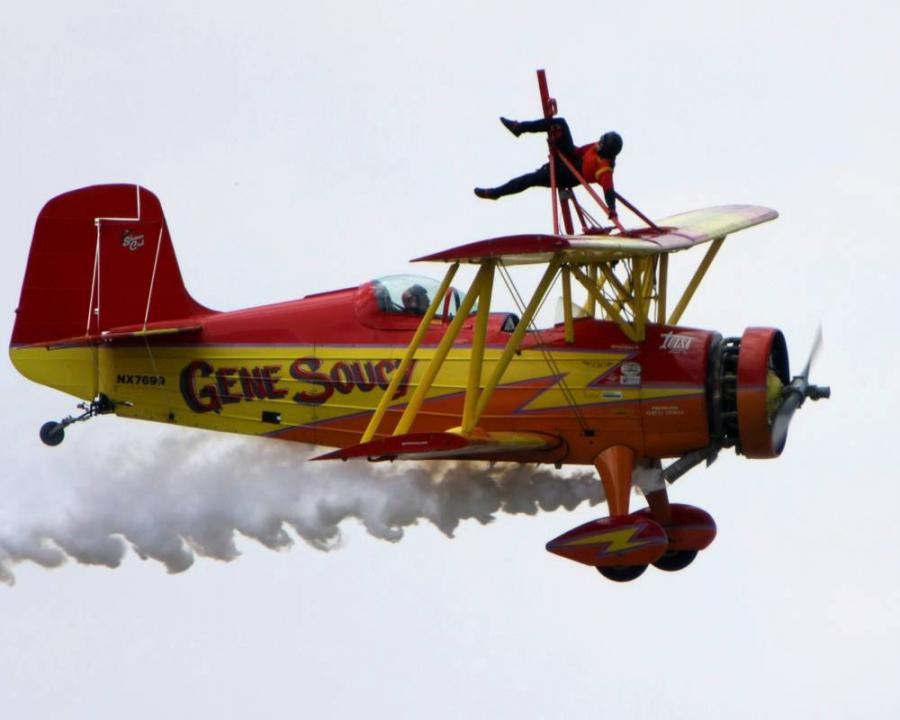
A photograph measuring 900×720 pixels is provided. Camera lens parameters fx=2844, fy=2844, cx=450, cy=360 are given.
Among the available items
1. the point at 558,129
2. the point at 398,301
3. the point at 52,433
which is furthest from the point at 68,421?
the point at 558,129

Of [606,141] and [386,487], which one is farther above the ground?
[606,141]

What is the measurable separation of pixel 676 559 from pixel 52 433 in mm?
6146

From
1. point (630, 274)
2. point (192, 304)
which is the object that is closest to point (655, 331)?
point (630, 274)

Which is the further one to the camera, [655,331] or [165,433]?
[165,433]

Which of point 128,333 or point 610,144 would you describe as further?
point 128,333

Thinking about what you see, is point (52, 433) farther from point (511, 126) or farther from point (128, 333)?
point (511, 126)

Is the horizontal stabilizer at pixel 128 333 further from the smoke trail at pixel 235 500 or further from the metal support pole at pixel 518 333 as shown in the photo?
the metal support pole at pixel 518 333

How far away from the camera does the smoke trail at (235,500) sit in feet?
86.5

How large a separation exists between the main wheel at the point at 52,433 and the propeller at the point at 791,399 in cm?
704

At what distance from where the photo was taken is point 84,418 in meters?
27.2

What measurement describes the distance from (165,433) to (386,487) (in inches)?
98.3

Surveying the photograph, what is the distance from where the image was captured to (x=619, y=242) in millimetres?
24375

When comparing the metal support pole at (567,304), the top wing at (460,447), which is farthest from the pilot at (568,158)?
the top wing at (460,447)

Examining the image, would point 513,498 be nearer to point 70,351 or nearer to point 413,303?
point 413,303
